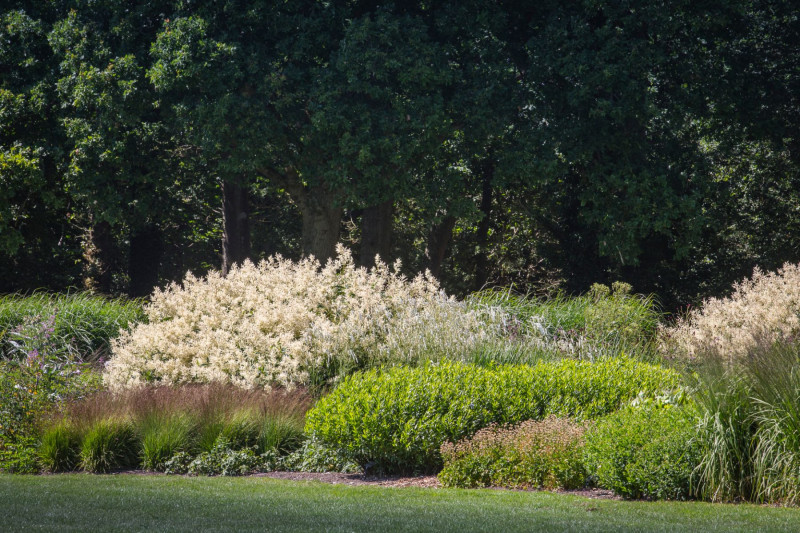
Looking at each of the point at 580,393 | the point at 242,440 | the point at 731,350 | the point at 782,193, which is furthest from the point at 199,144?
the point at 782,193

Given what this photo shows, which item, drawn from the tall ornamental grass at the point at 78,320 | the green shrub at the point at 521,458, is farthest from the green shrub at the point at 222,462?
the tall ornamental grass at the point at 78,320

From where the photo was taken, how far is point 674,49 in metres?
21.4

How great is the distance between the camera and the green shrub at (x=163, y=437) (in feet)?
28.8

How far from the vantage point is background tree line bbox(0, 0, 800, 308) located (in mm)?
18469

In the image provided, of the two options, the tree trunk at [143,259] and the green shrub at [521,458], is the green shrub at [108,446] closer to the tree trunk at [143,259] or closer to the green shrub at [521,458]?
the green shrub at [521,458]

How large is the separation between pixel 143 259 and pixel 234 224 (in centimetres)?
415

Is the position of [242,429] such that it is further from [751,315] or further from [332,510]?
[751,315]

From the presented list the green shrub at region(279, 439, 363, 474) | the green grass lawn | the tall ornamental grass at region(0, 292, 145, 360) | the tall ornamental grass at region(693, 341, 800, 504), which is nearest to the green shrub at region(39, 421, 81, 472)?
the green grass lawn

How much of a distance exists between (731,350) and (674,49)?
50.3ft

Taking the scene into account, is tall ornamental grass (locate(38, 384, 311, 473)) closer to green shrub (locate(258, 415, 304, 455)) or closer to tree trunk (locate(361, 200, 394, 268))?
green shrub (locate(258, 415, 304, 455))

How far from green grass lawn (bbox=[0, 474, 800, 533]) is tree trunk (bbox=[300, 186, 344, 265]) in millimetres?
12666

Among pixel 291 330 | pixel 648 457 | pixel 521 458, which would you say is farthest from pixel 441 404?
pixel 291 330

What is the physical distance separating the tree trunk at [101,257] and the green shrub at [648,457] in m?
20.3

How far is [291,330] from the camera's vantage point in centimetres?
1125
